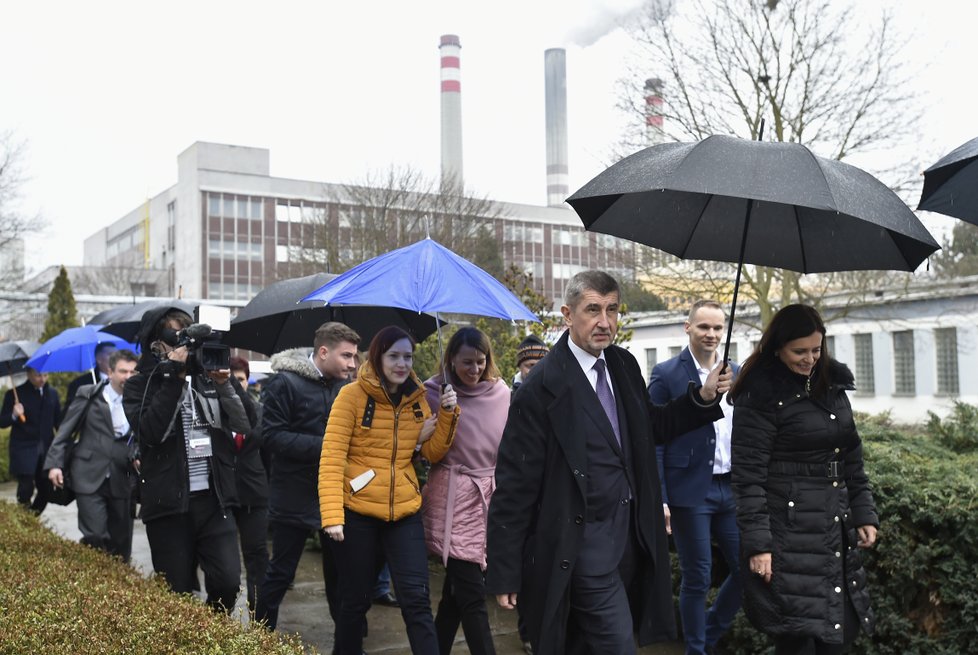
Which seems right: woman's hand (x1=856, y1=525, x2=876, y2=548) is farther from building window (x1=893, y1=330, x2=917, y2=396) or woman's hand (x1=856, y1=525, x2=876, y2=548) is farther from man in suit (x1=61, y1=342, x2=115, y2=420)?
building window (x1=893, y1=330, x2=917, y2=396)

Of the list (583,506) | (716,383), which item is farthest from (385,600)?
(716,383)

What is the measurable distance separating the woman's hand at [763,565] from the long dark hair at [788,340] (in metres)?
0.72

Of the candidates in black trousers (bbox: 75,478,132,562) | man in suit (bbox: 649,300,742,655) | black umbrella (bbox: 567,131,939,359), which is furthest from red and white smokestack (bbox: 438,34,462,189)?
black umbrella (bbox: 567,131,939,359)

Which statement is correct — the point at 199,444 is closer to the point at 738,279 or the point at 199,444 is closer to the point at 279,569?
the point at 279,569

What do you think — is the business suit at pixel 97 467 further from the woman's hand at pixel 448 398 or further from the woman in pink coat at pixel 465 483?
the woman's hand at pixel 448 398

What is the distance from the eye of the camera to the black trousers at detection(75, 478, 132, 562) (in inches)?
315

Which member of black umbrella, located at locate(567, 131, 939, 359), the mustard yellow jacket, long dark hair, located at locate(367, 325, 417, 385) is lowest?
the mustard yellow jacket

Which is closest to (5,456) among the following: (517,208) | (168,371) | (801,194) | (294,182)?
(168,371)

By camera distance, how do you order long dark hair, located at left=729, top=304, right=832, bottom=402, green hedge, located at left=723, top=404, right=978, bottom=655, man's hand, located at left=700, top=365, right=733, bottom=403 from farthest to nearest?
green hedge, located at left=723, top=404, right=978, bottom=655 → long dark hair, located at left=729, top=304, right=832, bottom=402 → man's hand, located at left=700, top=365, right=733, bottom=403

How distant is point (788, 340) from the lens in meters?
4.75

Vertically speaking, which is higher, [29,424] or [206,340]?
[206,340]

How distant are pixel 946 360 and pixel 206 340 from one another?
118ft

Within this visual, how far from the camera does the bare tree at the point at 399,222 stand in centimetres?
3322

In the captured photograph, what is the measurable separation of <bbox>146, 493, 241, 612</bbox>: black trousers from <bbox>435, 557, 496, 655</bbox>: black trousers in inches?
46.9
